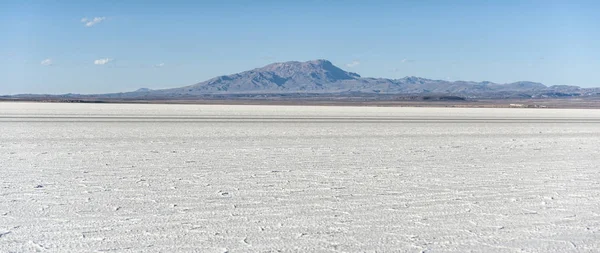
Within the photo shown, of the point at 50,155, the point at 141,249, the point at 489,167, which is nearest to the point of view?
the point at 141,249

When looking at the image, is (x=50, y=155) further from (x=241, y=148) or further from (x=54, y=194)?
(x=54, y=194)

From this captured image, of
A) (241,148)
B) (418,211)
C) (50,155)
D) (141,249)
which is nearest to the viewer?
(141,249)

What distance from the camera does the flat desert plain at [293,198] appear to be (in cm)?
655

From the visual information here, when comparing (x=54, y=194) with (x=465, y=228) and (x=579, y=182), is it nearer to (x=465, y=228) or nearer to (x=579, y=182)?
(x=465, y=228)

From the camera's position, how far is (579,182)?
10680mm

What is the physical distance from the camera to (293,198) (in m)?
8.79

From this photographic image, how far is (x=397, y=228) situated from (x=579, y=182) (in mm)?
4802

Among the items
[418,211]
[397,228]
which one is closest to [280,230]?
[397,228]

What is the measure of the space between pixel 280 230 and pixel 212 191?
2.48 metres

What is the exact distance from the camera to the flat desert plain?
21.5 feet

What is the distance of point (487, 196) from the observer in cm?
A: 912

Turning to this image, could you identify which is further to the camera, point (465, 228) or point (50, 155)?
point (50, 155)

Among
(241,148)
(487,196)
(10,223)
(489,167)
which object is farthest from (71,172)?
(489,167)

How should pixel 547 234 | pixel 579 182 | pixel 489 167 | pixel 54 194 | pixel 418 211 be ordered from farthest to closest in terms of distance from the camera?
pixel 489 167, pixel 579 182, pixel 54 194, pixel 418 211, pixel 547 234
